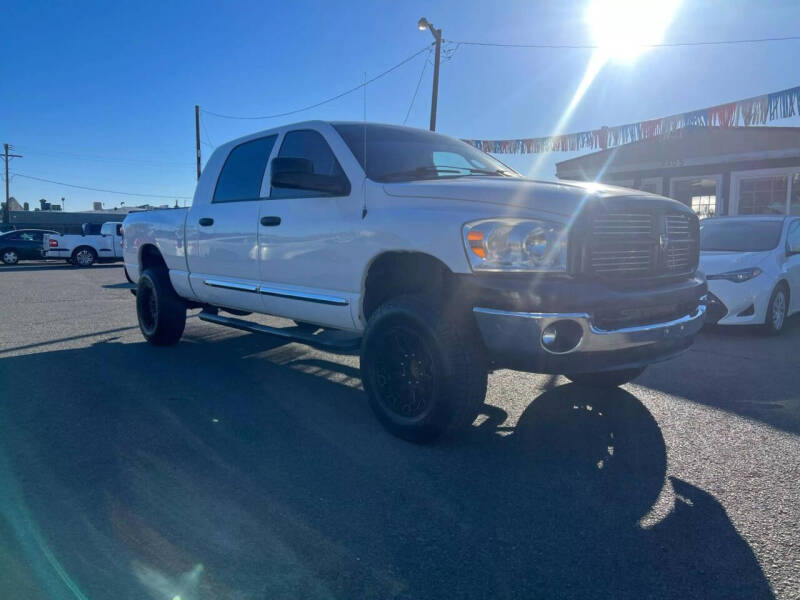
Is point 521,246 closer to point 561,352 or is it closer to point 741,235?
point 561,352

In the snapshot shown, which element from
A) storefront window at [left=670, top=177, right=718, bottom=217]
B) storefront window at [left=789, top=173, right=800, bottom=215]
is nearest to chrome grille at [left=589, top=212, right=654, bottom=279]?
storefront window at [left=789, top=173, right=800, bottom=215]

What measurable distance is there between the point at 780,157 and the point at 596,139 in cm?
456

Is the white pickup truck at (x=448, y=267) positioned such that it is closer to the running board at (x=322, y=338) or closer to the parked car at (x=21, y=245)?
the running board at (x=322, y=338)

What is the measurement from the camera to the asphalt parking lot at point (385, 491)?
2283 mm

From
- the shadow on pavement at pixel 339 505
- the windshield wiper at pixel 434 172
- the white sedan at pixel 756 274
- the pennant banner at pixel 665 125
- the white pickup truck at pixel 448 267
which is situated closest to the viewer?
the shadow on pavement at pixel 339 505

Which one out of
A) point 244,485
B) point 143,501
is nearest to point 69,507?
point 143,501

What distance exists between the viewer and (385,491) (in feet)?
9.84

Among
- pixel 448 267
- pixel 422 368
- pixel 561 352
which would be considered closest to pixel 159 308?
pixel 422 368

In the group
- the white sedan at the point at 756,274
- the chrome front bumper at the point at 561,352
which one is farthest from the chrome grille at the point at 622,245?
the white sedan at the point at 756,274

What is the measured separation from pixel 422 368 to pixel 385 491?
2.50 feet

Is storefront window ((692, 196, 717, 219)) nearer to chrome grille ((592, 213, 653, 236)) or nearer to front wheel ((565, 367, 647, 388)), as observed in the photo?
front wheel ((565, 367, 647, 388))

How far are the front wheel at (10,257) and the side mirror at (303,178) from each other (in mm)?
25340

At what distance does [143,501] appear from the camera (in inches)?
113

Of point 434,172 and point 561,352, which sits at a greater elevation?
point 434,172
